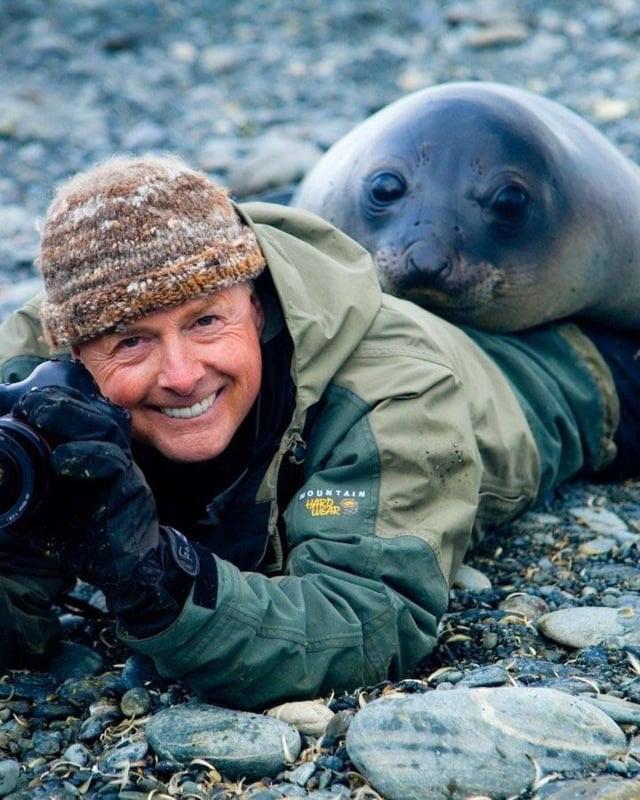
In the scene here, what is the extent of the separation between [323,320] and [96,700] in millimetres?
1023

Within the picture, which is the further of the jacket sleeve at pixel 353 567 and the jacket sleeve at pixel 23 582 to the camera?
the jacket sleeve at pixel 23 582

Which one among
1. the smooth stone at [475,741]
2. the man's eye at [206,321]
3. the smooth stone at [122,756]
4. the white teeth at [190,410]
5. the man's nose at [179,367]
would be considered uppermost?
the man's eye at [206,321]

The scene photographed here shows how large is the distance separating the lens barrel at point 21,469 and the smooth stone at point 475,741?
2.50 feet

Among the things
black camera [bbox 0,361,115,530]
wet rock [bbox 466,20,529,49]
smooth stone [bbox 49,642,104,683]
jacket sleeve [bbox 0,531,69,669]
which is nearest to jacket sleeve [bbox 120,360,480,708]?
black camera [bbox 0,361,115,530]

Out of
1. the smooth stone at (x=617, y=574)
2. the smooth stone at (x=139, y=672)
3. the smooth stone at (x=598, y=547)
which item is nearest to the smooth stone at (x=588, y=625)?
the smooth stone at (x=617, y=574)

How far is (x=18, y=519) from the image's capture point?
265 centimetres

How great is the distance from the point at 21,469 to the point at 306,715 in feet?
2.56

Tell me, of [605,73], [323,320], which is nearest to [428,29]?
[605,73]

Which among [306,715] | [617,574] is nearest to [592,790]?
[306,715]

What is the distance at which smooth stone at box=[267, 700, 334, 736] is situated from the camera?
2824mm

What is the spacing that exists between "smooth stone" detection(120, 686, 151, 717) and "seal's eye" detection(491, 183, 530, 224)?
2026mm

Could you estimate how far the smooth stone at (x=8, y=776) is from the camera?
9.01 ft

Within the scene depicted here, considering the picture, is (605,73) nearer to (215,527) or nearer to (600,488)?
(600,488)

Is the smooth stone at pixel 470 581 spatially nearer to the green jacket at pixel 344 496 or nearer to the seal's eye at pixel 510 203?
the green jacket at pixel 344 496
